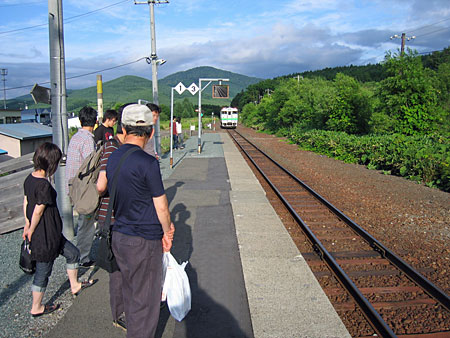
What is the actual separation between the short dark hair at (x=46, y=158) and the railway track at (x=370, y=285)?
3.36 meters

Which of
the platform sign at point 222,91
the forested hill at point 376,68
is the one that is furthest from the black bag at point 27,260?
the forested hill at point 376,68

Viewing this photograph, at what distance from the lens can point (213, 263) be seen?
5227 millimetres

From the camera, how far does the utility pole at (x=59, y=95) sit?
18.5 ft

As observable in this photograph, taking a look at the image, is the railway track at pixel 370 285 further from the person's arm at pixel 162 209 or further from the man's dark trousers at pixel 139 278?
the person's arm at pixel 162 209

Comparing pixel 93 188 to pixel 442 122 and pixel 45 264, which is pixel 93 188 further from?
pixel 442 122

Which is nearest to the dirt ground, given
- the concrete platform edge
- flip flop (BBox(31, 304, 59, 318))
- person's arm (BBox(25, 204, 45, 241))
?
the concrete platform edge

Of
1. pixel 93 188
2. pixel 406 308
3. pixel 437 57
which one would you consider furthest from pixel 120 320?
pixel 437 57

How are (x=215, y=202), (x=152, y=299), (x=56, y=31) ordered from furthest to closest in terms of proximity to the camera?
(x=215, y=202) < (x=56, y=31) < (x=152, y=299)

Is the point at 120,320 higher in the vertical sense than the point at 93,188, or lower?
lower

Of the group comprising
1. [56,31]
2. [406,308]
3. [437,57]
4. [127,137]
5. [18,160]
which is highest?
[437,57]

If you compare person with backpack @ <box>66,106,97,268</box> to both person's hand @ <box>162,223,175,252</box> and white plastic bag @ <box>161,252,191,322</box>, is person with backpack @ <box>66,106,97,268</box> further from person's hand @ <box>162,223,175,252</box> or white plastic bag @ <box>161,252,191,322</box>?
person's hand @ <box>162,223,175,252</box>

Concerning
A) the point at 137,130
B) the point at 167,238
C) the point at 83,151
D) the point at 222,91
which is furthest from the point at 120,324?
the point at 222,91

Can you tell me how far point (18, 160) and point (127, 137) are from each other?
567cm

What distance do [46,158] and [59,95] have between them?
2.51 metres
